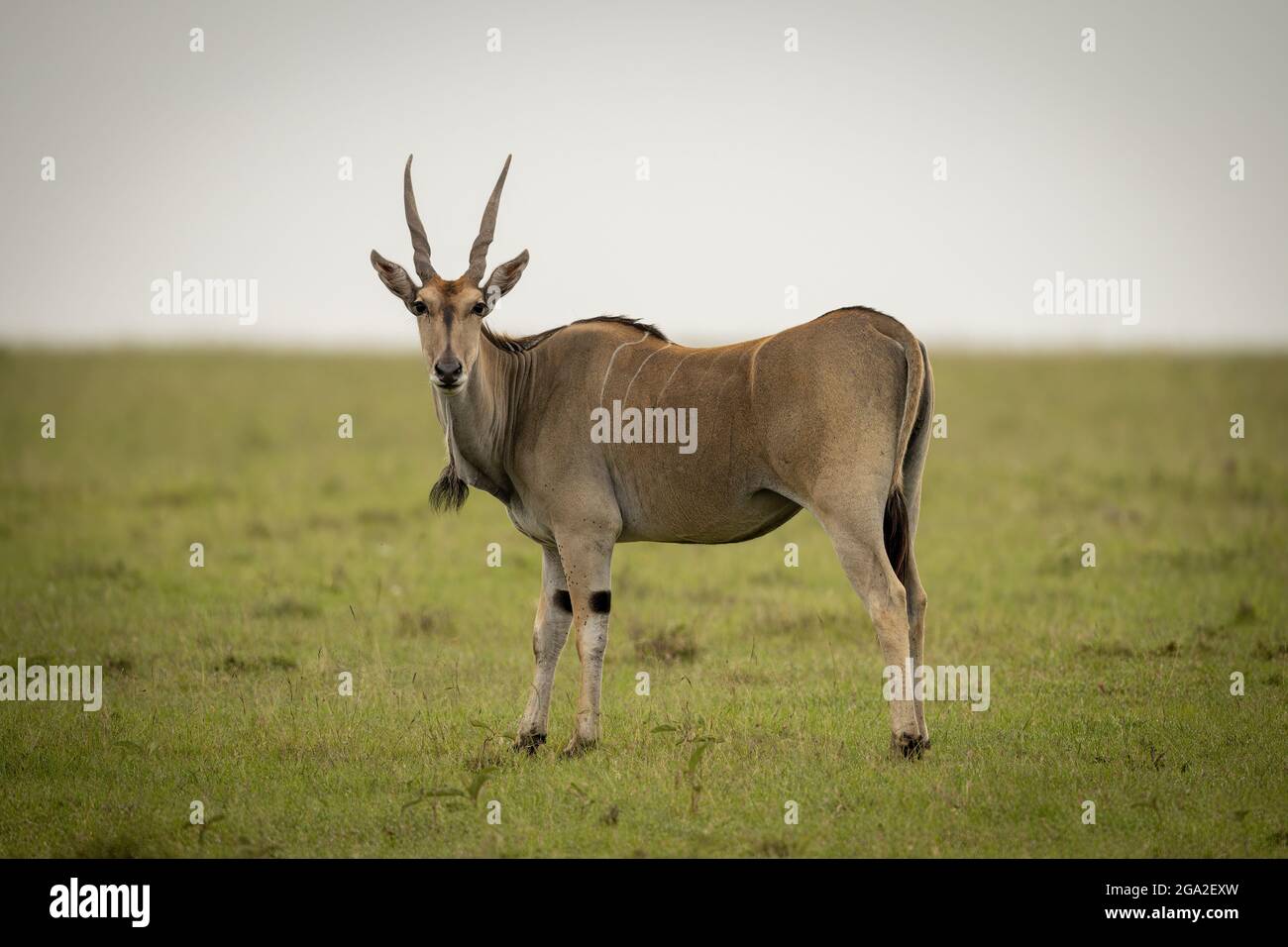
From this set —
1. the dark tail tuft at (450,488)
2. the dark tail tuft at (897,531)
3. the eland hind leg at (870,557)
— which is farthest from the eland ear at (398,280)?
the dark tail tuft at (897,531)

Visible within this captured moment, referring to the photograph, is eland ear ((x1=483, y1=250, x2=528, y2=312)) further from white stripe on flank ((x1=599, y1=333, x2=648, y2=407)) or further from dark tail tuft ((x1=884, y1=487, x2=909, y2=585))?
dark tail tuft ((x1=884, y1=487, x2=909, y2=585))

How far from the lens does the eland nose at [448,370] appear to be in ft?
31.6

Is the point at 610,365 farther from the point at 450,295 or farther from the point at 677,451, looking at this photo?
the point at 450,295

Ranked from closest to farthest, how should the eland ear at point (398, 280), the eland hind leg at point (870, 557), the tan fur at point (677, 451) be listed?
the eland hind leg at point (870, 557) → the tan fur at point (677, 451) → the eland ear at point (398, 280)

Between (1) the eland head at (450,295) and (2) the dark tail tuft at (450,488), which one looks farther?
(2) the dark tail tuft at (450,488)

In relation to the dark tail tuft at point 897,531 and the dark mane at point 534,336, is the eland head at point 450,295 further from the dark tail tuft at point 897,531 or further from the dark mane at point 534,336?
the dark tail tuft at point 897,531

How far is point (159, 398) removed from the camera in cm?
3800

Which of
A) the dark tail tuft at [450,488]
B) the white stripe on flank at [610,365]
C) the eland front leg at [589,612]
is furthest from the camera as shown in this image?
the dark tail tuft at [450,488]

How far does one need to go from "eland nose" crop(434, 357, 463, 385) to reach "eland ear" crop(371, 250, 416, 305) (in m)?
0.63

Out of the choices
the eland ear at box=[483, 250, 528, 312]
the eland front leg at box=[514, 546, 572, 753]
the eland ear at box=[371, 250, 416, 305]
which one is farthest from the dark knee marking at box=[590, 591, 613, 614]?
the eland ear at box=[371, 250, 416, 305]

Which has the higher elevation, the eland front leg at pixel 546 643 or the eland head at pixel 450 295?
the eland head at pixel 450 295

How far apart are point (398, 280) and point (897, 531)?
3.75 metres

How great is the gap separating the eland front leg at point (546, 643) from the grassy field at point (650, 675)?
0.22m
